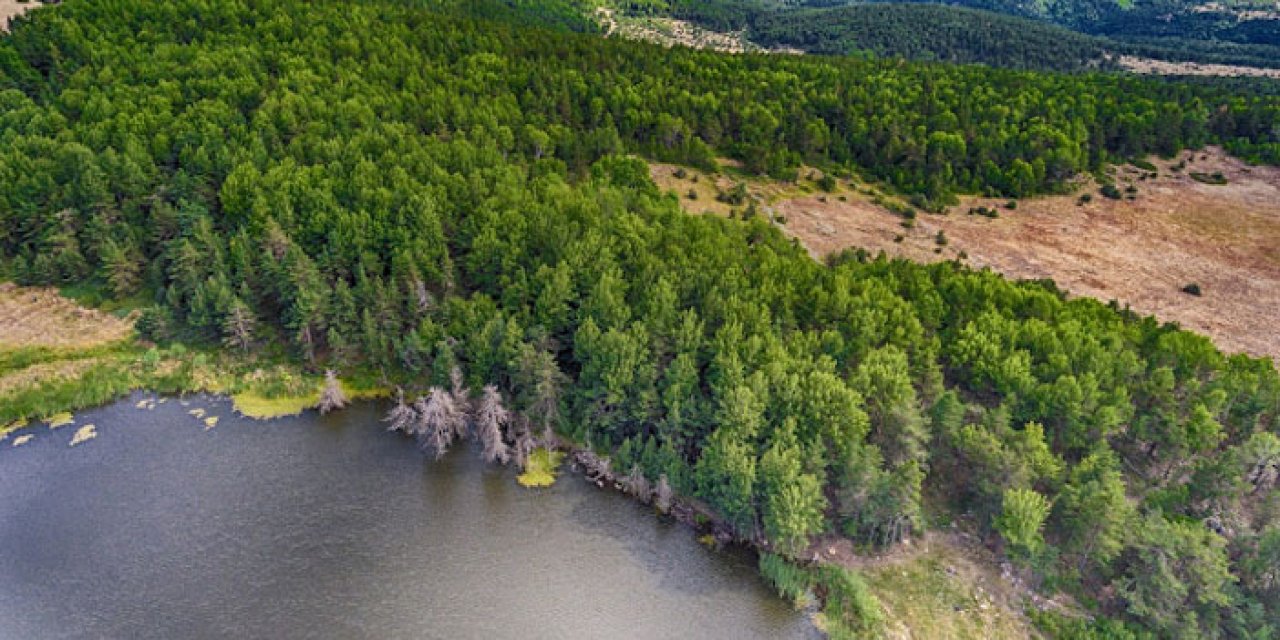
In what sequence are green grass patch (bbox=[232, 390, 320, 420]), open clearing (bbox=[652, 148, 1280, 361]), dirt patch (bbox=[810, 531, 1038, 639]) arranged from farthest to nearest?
1. open clearing (bbox=[652, 148, 1280, 361])
2. green grass patch (bbox=[232, 390, 320, 420])
3. dirt patch (bbox=[810, 531, 1038, 639])

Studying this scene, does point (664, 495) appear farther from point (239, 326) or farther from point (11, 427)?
point (11, 427)

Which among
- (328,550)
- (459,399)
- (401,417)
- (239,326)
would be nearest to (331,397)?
(401,417)

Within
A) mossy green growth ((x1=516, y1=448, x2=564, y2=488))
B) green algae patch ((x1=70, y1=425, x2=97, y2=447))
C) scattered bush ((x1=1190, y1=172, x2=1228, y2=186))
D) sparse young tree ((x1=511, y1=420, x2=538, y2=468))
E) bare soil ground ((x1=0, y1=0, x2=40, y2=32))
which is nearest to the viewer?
mossy green growth ((x1=516, y1=448, x2=564, y2=488))

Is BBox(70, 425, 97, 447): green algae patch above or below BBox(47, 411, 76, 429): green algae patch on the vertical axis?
below

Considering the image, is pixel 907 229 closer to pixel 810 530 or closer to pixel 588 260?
pixel 588 260

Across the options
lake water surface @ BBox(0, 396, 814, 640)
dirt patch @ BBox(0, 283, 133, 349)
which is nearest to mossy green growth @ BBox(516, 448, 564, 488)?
lake water surface @ BBox(0, 396, 814, 640)

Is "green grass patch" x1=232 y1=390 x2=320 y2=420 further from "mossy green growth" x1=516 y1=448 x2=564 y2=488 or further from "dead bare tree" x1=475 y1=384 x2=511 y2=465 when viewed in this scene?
"mossy green growth" x1=516 y1=448 x2=564 y2=488

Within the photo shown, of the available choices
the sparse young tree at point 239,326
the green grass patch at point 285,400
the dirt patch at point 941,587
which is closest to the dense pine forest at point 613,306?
the sparse young tree at point 239,326

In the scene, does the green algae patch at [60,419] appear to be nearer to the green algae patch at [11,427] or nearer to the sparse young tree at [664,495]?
the green algae patch at [11,427]
